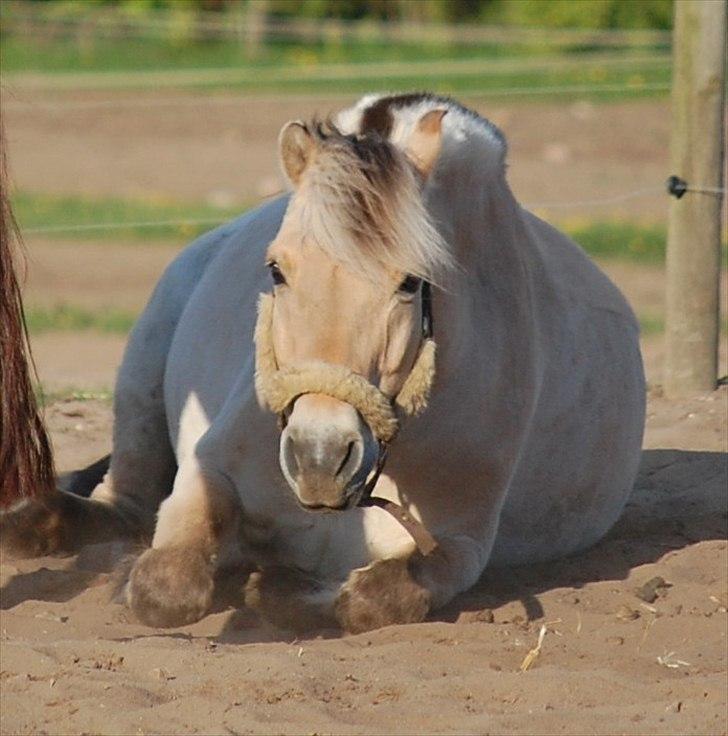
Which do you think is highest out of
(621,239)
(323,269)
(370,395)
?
(323,269)

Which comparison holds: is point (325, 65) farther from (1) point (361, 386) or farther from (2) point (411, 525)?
(1) point (361, 386)

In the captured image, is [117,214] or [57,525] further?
[117,214]

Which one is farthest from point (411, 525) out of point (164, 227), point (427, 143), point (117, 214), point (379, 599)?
point (164, 227)

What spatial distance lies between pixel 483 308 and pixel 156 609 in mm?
1119

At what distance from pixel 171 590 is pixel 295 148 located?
1.10 m

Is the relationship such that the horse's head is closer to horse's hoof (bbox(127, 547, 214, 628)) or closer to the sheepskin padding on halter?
the sheepskin padding on halter

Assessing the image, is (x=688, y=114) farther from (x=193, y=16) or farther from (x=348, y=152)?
(x=193, y=16)

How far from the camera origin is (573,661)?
3863mm

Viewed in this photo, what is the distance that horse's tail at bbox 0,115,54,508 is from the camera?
3.76m

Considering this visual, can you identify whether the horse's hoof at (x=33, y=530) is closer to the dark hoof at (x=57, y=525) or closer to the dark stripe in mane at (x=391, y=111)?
the dark hoof at (x=57, y=525)

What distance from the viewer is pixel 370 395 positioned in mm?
3625

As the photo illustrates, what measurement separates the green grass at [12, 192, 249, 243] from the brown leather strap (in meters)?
8.80

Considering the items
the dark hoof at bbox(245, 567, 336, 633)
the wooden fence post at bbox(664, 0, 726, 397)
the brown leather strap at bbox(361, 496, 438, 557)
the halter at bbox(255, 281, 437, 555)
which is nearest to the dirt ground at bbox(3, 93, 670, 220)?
the wooden fence post at bbox(664, 0, 726, 397)

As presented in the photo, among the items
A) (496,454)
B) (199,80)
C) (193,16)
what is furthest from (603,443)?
(193,16)
